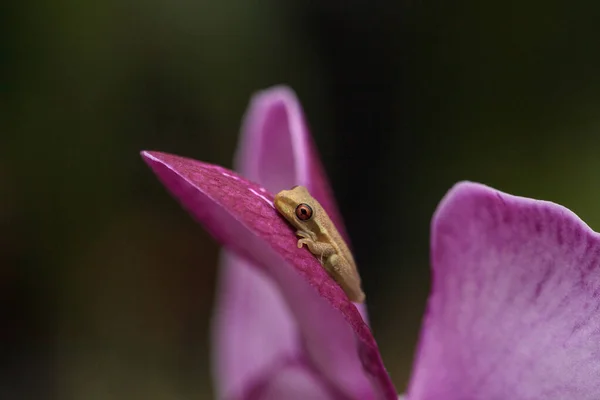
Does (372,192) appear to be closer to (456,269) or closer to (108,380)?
(108,380)

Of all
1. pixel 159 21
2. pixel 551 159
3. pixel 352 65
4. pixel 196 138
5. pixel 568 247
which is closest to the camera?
pixel 568 247

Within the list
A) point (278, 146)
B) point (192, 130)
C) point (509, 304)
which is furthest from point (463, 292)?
point (192, 130)

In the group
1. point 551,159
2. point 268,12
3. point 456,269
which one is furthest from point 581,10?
point 456,269

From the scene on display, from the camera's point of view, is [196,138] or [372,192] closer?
[196,138]

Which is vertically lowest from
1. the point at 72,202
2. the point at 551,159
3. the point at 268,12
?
the point at 72,202

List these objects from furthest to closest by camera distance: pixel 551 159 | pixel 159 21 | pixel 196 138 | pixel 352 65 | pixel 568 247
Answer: pixel 352 65 < pixel 196 138 < pixel 159 21 < pixel 551 159 < pixel 568 247

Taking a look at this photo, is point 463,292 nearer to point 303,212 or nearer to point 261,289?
point 303,212

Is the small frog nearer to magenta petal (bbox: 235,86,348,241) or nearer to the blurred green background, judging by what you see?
magenta petal (bbox: 235,86,348,241)

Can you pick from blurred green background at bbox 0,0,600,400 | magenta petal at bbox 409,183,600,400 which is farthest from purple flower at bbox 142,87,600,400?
blurred green background at bbox 0,0,600,400
